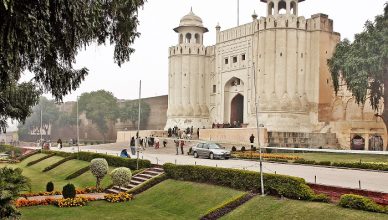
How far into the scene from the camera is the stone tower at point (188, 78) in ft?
142

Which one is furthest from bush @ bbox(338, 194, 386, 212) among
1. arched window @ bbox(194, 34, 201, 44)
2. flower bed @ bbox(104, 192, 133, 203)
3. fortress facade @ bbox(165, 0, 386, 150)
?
arched window @ bbox(194, 34, 201, 44)

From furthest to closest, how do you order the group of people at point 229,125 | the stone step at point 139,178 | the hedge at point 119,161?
the group of people at point 229,125
the hedge at point 119,161
the stone step at point 139,178

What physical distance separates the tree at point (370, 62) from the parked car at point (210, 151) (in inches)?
332

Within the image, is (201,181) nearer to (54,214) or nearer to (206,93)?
(54,214)

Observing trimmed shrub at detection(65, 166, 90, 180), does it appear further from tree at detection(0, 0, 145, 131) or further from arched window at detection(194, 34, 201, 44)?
arched window at detection(194, 34, 201, 44)

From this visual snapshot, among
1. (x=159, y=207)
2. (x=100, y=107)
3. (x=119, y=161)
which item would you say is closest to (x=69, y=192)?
(x=159, y=207)

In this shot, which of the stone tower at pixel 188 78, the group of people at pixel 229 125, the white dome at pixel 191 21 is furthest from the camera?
the white dome at pixel 191 21

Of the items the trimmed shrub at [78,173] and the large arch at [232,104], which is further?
the large arch at [232,104]

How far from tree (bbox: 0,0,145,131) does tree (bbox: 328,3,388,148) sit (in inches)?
693

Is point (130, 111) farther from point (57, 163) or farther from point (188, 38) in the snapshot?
point (57, 163)

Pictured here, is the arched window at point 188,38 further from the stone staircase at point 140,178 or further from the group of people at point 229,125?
the stone staircase at point 140,178

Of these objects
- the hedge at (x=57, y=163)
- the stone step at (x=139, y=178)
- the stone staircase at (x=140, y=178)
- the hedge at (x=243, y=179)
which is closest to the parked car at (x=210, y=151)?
the stone staircase at (x=140, y=178)

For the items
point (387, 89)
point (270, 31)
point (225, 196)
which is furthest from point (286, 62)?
point (225, 196)

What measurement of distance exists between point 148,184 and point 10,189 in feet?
25.6
